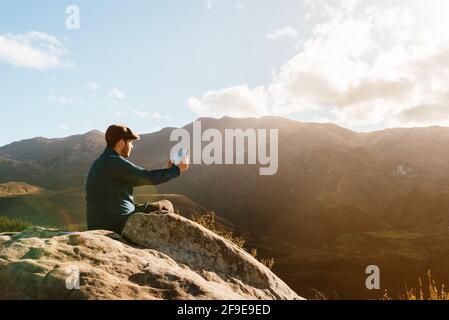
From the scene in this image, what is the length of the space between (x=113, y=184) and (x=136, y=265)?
5.38ft

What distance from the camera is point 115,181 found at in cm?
645

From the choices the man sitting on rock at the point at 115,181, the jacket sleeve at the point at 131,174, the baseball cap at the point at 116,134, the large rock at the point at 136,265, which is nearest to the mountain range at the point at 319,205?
the large rock at the point at 136,265

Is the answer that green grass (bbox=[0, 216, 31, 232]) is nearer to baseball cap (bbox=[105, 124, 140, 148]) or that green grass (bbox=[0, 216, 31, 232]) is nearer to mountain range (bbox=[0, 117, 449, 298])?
baseball cap (bbox=[105, 124, 140, 148])

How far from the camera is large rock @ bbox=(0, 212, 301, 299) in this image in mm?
4500

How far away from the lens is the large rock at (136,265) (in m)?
4.50

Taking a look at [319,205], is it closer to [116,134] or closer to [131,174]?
[116,134]

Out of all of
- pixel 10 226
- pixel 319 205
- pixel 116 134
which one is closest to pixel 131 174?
pixel 116 134

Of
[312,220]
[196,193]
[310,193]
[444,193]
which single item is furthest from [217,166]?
[444,193]

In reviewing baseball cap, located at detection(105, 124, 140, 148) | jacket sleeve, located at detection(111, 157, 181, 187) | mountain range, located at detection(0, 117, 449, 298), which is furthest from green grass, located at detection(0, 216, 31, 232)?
mountain range, located at detection(0, 117, 449, 298)

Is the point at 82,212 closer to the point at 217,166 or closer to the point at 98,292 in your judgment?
the point at 98,292

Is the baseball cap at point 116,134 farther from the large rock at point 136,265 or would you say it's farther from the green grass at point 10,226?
the green grass at point 10,226

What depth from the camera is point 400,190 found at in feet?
505
